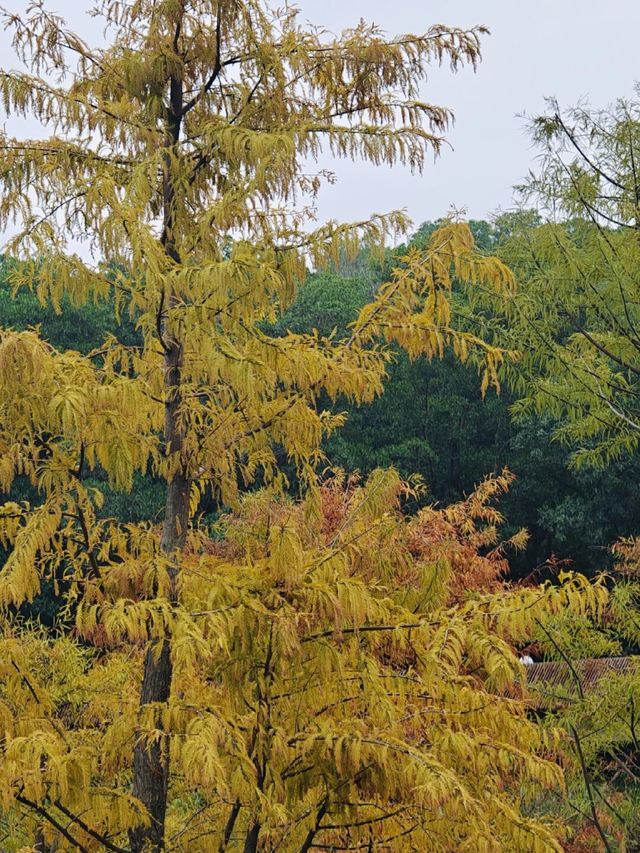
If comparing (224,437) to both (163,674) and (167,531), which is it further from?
(163,674)

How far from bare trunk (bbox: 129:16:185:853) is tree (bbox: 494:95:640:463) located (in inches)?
150

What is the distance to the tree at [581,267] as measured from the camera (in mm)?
7945

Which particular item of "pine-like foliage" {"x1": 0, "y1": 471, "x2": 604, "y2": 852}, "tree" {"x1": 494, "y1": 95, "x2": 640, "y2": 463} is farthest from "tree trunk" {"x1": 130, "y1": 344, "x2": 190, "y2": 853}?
"tree" {"x1": 494, "y1": 95, "x2": 640, "y2": 463}

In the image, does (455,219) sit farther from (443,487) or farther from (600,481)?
(443,487)

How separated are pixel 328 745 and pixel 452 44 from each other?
10.4 feet

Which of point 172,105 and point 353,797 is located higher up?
point 172,105

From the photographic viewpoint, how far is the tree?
7945 millimetres

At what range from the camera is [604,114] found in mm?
8039

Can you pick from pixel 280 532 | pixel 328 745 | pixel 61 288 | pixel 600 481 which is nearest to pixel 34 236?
pixel 61 288

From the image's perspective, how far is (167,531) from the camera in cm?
489

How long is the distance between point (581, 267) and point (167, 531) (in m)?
4.52

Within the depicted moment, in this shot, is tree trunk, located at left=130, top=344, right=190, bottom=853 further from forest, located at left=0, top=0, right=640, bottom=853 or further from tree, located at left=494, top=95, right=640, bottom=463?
tree, located at left=494, top=95, right=640, bottom=463

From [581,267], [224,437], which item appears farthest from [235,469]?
[581,267]

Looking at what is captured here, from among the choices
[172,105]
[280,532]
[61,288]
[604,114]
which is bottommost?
[280,532]
